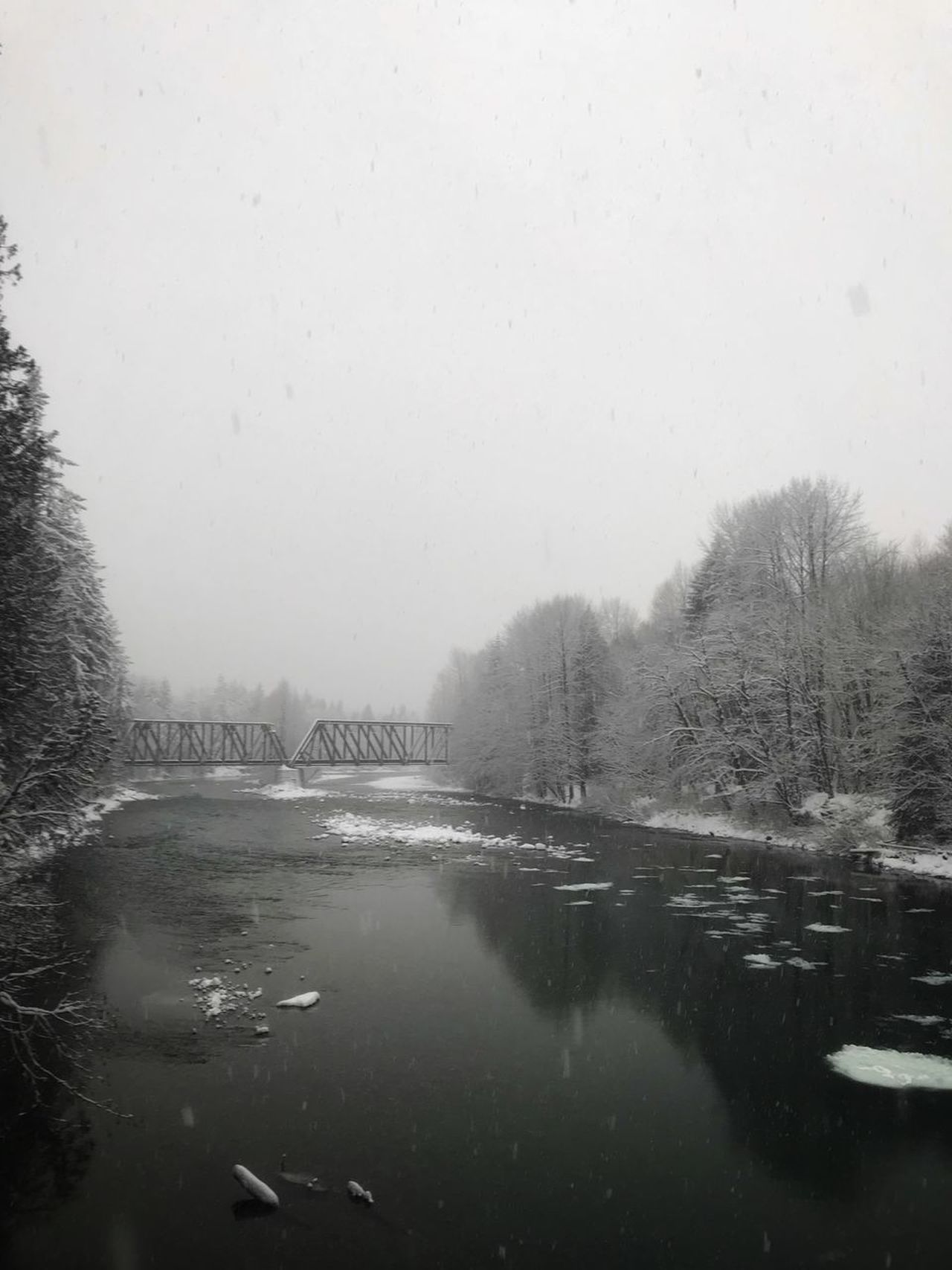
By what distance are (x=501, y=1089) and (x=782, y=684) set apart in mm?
32853

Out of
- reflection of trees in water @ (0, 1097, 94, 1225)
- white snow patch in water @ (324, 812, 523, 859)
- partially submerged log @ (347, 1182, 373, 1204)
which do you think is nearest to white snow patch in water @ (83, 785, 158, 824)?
white snow patch in water @ (324, 812, 523, 859)

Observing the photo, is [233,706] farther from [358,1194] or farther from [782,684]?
[358,1194]

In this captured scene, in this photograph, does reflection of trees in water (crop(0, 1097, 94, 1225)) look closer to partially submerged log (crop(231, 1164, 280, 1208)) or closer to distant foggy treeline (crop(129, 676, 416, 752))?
partially submerged log (crop(231, 1164, 280, 1208))

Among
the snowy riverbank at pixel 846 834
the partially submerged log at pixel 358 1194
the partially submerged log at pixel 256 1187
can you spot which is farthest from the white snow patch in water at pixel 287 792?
the partially submerged log at pixel 358 1194

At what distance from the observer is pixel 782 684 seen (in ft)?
129

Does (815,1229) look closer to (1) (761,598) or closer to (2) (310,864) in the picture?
(2) (310,864)

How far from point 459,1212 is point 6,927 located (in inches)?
373

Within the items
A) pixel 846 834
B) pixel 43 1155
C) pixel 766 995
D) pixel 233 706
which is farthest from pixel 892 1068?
pixel 233 706

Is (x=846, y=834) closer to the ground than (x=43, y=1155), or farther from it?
closer to the ground

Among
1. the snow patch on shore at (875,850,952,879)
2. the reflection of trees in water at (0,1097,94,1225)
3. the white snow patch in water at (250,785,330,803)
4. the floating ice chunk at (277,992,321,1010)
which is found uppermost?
the reflection of trees in water at (0,1097,94,1225)

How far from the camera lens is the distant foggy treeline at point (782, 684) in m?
30.6

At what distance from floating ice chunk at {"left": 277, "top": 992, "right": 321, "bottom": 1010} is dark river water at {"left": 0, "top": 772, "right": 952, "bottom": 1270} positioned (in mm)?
249

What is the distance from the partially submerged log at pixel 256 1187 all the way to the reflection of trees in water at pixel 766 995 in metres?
6.08

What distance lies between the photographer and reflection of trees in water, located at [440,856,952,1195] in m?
9.98
